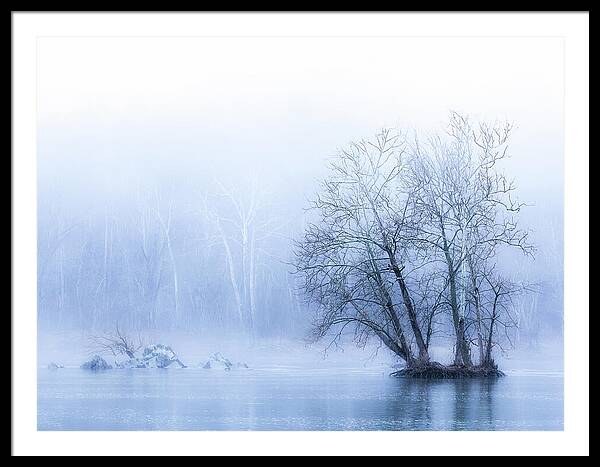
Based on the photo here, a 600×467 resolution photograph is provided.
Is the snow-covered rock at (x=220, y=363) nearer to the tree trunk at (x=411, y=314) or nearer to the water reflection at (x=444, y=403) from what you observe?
the water reflection at (x=444, y=403)

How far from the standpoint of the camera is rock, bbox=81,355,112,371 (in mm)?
9922

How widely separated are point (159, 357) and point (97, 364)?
1.87ft

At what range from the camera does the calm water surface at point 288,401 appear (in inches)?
371

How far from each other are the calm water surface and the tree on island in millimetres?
358

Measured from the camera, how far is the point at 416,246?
1002 centimetres

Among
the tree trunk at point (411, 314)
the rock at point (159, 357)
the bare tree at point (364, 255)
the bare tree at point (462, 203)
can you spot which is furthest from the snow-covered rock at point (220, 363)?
the bare tree at point (462, 203)

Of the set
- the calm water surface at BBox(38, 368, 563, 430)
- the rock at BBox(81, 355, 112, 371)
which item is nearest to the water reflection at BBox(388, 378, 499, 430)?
the calm water surface at BBox(38, 368, 563, 430)

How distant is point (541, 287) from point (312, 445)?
254 cm

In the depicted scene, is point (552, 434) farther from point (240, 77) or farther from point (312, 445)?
point (240, 77)

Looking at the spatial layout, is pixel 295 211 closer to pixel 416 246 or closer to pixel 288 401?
pixel 416 246

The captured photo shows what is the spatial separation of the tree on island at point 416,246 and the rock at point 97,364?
1.97 metres

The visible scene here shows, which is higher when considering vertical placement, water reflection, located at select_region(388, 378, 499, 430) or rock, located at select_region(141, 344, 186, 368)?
rock, located at select_region(141, 344, 186, 368)

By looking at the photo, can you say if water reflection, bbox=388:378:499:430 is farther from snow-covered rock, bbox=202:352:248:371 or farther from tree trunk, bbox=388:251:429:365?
snow-covered rock, bbox=202:352:248:371

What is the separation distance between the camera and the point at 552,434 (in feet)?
31.0
